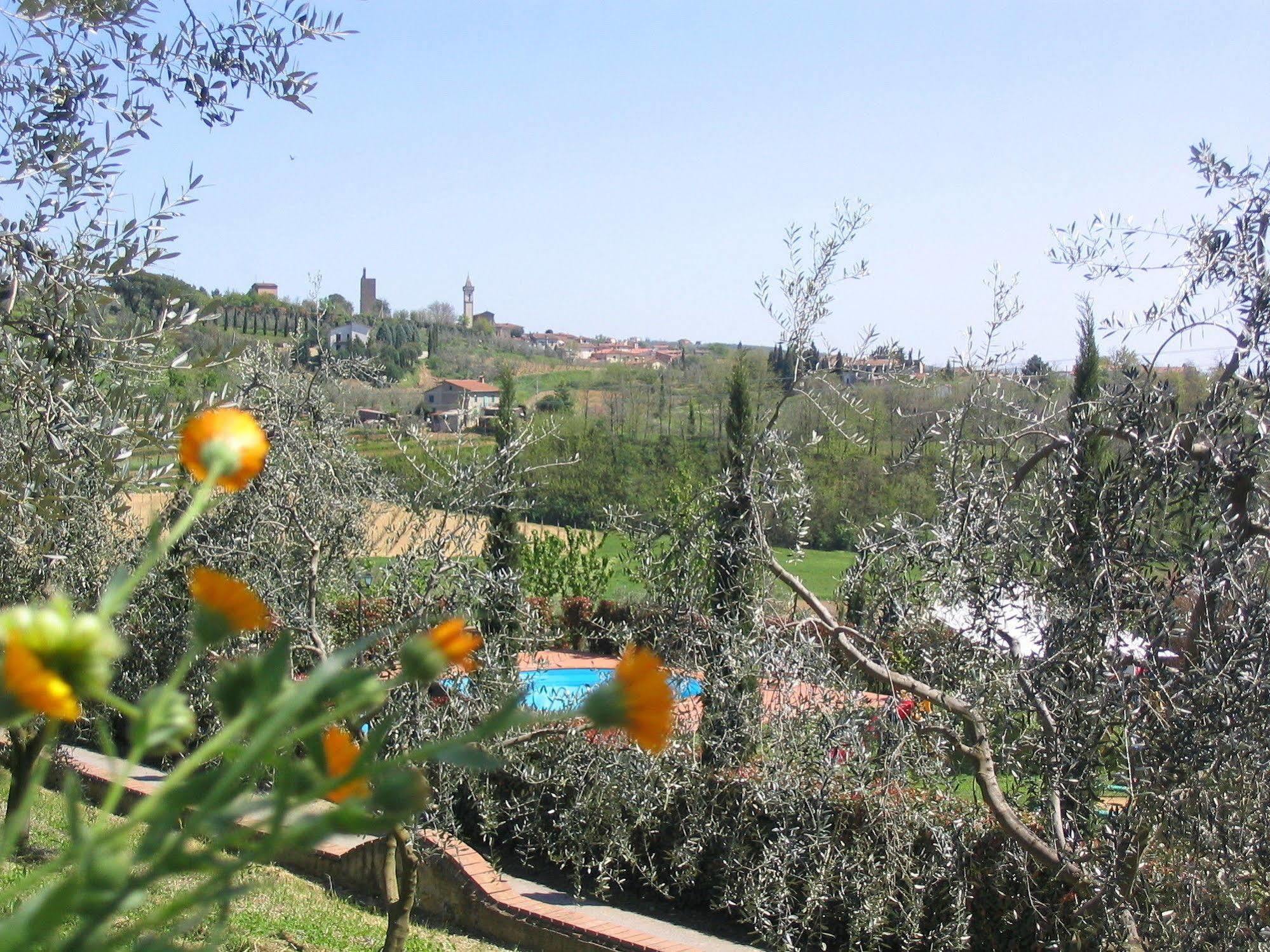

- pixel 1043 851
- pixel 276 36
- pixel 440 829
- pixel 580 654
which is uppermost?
pixel 276 36

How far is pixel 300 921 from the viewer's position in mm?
7672

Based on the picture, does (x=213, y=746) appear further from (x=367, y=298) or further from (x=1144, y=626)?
(x=367, y=298)

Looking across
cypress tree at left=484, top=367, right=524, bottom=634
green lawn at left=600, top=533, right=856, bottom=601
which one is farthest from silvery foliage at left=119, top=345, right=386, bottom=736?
green lawn at left=600, top=533, right=856, bottom=601

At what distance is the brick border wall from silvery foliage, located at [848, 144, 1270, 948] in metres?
4.03

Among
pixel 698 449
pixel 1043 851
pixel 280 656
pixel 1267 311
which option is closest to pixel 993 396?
pixel 1267 311

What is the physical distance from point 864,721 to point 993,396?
1864 mm

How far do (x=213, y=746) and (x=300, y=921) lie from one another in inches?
308

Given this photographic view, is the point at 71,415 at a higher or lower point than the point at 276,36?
lower

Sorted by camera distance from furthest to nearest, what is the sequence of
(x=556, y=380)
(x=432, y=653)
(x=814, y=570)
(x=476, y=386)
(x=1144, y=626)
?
(x=556, y=380)
(x=476, y=386)
(x=814, y=570)
(x=1144, y=626)
(x=432, y=653)

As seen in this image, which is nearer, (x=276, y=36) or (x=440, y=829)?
(x=276, y=36)

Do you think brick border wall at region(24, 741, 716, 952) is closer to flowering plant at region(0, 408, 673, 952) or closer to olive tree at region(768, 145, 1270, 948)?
olive tree at region(768, 145, 1270, 948)

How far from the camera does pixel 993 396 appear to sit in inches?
233

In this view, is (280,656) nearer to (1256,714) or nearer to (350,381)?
(1256,714)

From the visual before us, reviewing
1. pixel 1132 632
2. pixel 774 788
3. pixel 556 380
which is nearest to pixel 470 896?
pixel 774 788
